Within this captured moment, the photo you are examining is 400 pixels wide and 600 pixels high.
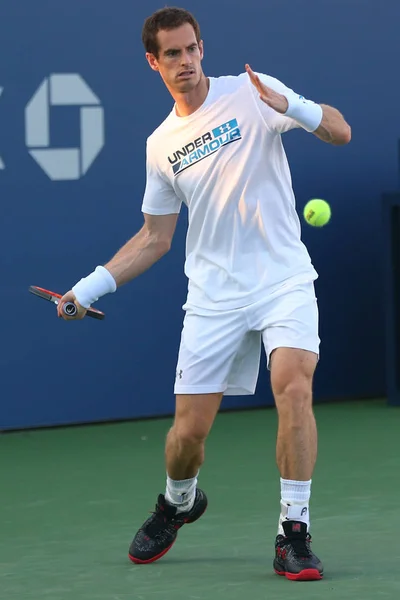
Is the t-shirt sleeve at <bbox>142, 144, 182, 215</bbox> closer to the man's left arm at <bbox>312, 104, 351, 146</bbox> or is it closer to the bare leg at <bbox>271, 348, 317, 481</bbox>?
the man's left arm at <bbox>312, 104, 351, 146</bbox>

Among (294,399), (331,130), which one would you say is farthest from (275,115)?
(294,399)

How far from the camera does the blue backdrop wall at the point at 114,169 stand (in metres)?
7.73

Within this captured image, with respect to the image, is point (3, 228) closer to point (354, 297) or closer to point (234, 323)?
point (354, 297)

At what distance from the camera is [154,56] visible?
4812mm

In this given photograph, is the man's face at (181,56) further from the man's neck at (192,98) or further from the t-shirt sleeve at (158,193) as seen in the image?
the t-shirt sleeve at (158,193)

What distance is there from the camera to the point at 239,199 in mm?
4688

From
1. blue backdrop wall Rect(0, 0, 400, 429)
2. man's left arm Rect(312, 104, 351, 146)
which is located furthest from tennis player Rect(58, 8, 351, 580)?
blue backdrop wall Rect(0, 0, 400, 429)

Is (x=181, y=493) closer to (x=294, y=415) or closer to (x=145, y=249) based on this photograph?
(x=294, y=415)

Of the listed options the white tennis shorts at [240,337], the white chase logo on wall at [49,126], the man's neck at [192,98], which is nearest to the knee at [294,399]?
the white tennis shorts at [240,337]

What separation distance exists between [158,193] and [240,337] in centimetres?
61

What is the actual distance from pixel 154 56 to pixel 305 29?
3.86 m

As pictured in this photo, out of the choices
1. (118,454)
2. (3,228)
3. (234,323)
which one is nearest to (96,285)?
(234,323)

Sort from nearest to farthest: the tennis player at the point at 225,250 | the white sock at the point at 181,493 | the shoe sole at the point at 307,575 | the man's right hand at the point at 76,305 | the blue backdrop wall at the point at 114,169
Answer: the shoe sole at the point at 307,575 < the tennis player at the point at 225,250 < the man's right hand at the point at 76,305 < the white sock at the point at 181,493 < the blue backdrop wall at the point at 114,169

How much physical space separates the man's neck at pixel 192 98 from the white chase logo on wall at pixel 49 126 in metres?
3.01
